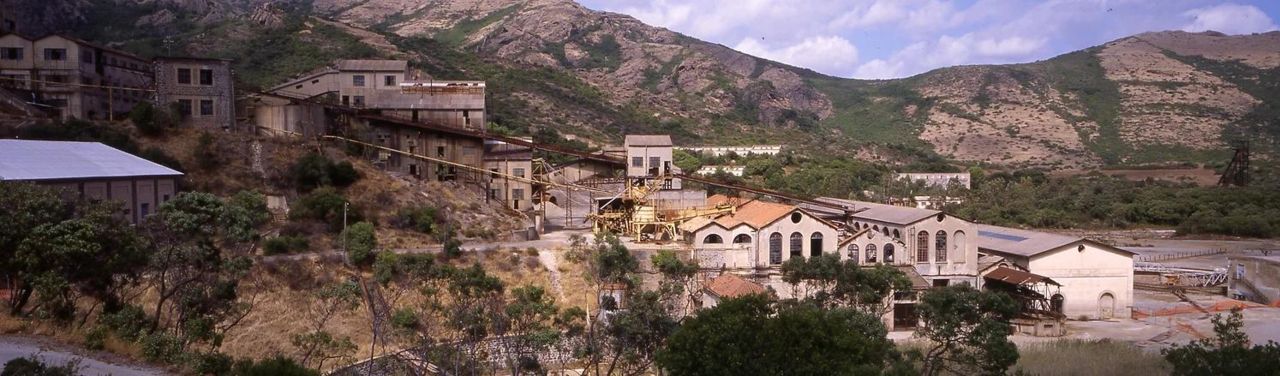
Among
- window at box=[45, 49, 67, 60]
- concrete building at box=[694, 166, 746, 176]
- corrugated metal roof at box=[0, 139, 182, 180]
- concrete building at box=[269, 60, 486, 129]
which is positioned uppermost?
window at box=[45, 49, 67, 60]

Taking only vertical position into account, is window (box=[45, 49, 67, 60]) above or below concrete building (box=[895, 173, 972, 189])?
above

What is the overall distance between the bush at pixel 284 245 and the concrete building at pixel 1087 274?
991 inches

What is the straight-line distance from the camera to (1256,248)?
171 ft

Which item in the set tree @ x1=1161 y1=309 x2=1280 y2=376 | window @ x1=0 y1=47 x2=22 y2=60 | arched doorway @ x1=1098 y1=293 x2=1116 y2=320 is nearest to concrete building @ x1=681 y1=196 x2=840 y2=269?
arched doorway @ x1=1098 y1=293 x2=1116 y2=320

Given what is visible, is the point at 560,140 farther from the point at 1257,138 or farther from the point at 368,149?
the point at 1257,138

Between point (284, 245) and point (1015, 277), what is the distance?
24779mm

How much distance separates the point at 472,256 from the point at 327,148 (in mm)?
11217

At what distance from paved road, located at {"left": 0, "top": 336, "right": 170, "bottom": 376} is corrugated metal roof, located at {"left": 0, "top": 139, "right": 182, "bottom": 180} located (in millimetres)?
11181

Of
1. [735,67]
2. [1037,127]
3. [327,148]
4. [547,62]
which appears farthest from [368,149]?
[735,67]

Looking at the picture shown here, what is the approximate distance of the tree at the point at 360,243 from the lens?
92.4 ft

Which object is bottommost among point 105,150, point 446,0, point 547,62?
point 105,150

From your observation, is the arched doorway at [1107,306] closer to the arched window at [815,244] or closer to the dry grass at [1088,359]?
the dry grass at [1088,359]

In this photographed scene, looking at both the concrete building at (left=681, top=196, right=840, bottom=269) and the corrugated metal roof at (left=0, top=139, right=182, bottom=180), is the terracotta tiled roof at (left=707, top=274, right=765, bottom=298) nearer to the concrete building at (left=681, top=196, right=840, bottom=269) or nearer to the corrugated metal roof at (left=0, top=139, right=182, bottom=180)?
the concrete building at (left=681, top=196, right=840, bottom=269)

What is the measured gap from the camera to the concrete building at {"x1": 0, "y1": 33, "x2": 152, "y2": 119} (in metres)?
34.6
